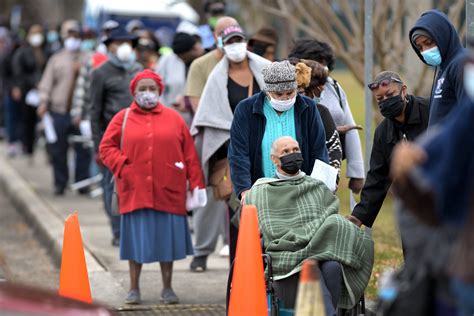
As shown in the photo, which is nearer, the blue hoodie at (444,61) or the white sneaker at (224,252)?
the blue hoodie at (444,61)

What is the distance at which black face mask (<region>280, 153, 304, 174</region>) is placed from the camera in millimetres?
7598

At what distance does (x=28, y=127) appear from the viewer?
2119cm

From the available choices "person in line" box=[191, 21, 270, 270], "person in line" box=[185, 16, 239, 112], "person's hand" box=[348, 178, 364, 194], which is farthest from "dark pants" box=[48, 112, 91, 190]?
"person's hand" box=[348, 178, 364, 194]

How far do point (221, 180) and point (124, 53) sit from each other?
2.68 metres

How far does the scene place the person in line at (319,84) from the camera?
848 cm

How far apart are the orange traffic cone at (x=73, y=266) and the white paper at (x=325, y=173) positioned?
5.38 feet

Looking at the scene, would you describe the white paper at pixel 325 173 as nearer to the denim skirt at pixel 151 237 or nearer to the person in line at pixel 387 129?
the person in line at pixel 387 129

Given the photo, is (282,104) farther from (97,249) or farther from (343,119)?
(97,249)

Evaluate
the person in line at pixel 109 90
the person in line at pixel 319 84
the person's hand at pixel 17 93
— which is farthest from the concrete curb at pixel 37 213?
the person in line at pixel 319 84

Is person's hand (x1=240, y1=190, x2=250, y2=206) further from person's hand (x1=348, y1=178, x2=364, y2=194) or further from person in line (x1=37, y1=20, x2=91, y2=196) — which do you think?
person in line (x1=37, y1=20, x2=91, y2=196)

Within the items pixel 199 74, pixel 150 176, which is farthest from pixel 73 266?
pixel 199 74

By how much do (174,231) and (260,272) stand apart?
202 cm

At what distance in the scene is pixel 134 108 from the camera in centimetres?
926

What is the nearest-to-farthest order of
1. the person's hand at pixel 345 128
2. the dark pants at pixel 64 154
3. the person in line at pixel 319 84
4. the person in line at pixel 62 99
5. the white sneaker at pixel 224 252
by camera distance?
1. the person in line at pixel 319 84
2. the person's hand at pixel 345 128
3. the white sneaker at pixel 224 252
4. the person in line at pixel 62 99
5. the dark pants at pixel 64 154
